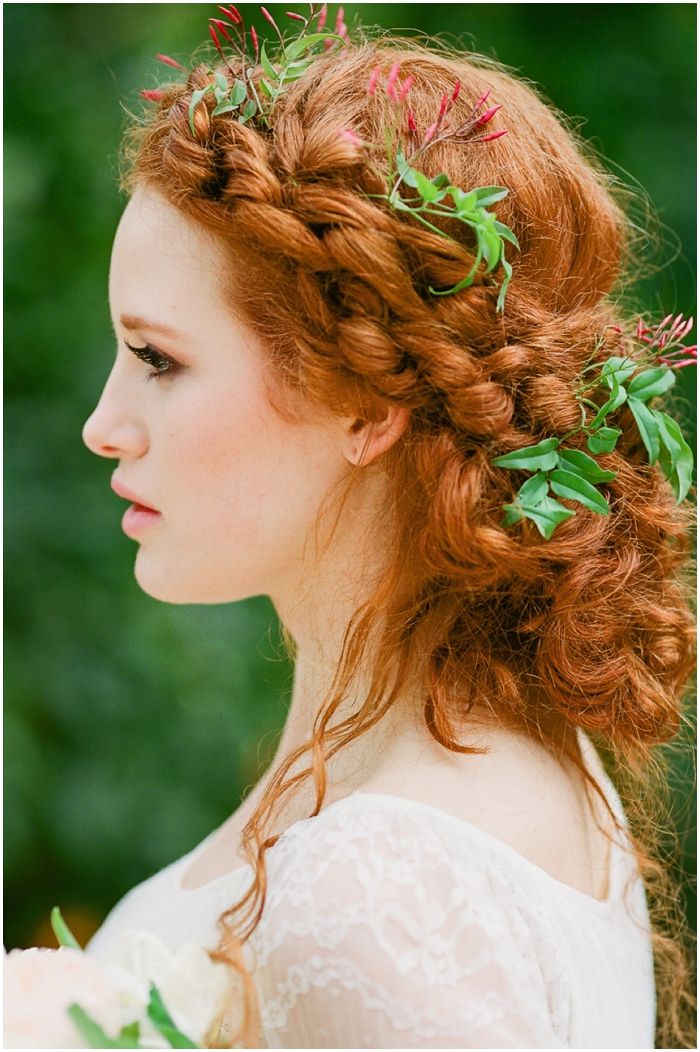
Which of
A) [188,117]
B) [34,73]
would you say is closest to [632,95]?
[34,73]

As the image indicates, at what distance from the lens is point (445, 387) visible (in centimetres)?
123

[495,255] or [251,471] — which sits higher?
[495,255]

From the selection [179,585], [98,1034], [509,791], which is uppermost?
[179,585]

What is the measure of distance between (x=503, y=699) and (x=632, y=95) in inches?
72.6

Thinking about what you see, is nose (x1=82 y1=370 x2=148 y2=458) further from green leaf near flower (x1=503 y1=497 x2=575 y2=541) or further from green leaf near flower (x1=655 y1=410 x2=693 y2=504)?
green leaf near flower (x1=655 y1=410 x2=693 y2=504)

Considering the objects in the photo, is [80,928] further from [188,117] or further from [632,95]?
[632,95]

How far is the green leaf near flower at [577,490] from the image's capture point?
1.25 meters

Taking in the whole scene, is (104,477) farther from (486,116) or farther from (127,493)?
(486,116)

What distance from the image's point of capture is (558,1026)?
46.4 inches

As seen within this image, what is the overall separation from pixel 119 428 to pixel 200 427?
141mm

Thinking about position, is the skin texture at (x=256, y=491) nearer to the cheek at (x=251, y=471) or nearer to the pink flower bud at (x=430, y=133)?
the cheek at (x=251, y=471)

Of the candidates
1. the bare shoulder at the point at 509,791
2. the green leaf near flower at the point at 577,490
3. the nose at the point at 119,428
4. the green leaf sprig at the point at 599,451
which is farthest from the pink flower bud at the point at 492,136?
the bare shoulder at the point at 509,791

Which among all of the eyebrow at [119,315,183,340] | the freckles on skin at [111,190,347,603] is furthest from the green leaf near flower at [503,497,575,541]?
the eyebrow at [119,315,183,340]

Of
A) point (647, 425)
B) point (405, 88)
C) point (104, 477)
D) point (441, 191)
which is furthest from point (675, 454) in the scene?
point (104, 477)
